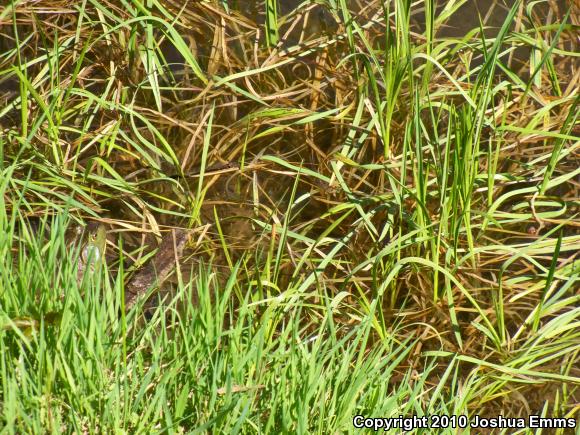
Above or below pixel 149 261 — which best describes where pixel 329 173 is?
above

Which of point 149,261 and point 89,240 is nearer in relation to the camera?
point 89,240

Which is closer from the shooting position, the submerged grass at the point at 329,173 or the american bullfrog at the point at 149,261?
the submerged grass at the point at 329,173

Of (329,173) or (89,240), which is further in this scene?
(329,173)

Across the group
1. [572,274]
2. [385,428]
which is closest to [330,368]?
[385,428]

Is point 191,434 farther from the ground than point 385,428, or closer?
farther from the ground

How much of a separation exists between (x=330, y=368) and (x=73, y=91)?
3.36 feet

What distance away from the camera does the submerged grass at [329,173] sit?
200cm

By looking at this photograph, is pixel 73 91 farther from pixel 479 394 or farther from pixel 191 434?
pixel 479 394

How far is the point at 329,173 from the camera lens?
227cm

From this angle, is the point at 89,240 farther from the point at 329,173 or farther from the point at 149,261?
the point at 329,173

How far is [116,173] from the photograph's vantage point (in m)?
2.24

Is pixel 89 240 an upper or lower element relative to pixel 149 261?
upper

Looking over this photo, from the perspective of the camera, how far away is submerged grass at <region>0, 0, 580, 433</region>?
6.56 feet

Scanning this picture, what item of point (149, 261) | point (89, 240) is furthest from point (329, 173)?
point (89, 240)
